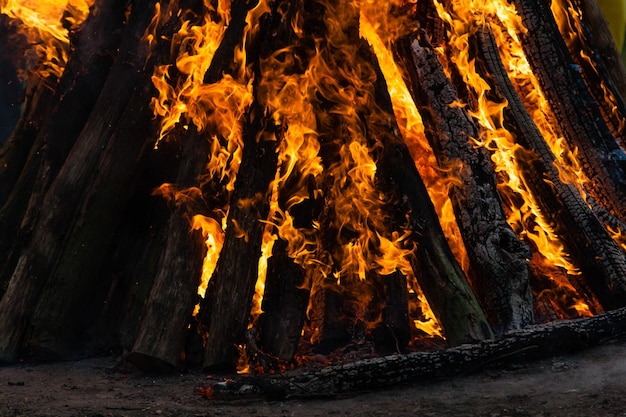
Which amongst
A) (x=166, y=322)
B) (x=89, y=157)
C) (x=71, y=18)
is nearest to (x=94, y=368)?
(x=166, y=322)

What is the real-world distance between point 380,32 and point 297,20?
96 centimetres

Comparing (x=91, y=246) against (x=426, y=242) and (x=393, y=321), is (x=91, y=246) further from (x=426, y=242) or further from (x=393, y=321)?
(x=426, y=242)

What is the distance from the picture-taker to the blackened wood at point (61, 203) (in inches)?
188

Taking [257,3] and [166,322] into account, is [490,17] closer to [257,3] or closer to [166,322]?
[257,3]

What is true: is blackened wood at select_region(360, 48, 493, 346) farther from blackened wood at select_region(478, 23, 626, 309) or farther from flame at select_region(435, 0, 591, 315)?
blackened wood at select_region(478, 23, 626, 309)

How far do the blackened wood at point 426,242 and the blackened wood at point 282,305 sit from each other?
0.95 metres

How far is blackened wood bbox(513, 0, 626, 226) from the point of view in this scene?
564 centimetres

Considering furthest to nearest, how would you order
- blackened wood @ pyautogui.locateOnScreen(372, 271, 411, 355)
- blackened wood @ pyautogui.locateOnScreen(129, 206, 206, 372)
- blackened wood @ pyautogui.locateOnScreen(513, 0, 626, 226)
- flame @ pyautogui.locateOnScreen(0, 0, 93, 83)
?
1. flame @ pyautogui.locateOnScreen(0, 0, 93, 83)
2. blackened wood @ pyautogui.locateOnScreen(513, 0, 626, 226)
3. blackened wood @ pyautogui.locateOnScreen(372, 271, 411, 355)
4. blackened wood @ pyautogui.locateOnScreen(129, 206, 206, 372)

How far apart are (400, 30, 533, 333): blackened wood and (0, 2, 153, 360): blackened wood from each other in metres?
2.63

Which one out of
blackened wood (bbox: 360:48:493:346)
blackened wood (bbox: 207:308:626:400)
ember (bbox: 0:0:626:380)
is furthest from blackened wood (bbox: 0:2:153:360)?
blackened wood (bbox: 360:48:493:346)

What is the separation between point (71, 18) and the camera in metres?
6.43

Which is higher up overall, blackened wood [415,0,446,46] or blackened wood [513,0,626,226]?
blackened wood [415,0,446,46]

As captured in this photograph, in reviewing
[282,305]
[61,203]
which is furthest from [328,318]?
[61,203]

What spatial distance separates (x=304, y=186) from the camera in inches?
199
